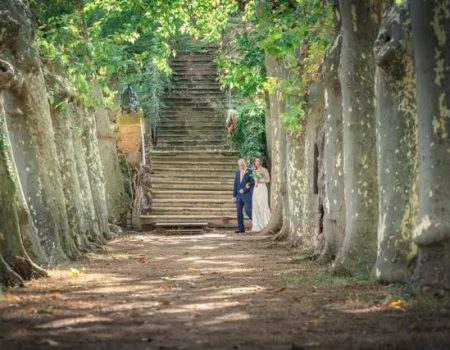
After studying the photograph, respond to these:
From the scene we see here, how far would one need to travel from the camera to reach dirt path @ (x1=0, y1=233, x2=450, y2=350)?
645cm

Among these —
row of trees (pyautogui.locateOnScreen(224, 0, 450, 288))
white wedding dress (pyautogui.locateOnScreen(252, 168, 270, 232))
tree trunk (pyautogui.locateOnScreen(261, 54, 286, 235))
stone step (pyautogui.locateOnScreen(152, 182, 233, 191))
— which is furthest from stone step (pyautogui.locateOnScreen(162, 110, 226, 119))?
row of trees (pyautogui.locateOnScreen(224, 0, 450, 288))

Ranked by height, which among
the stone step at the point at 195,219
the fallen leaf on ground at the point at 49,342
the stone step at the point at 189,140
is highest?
the stone step at the point at 189,140

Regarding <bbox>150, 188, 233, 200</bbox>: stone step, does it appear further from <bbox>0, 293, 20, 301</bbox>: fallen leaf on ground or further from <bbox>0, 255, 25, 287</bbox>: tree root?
<bbox>0, 293, 20, 301</bbox>: fallen leaf on ground

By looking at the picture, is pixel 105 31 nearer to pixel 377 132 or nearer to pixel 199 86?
pixel 199 86

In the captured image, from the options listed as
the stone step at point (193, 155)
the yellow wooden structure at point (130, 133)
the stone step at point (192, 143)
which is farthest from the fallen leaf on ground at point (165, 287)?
the stone step at point (192, 143)

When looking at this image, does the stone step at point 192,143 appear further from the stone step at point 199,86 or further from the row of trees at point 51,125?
the row of trees at point 51,125

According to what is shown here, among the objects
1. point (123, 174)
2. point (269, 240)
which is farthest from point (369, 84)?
point (123, 174)

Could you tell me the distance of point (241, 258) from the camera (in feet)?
54.8

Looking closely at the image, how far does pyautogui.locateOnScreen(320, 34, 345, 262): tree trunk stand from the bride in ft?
42.6

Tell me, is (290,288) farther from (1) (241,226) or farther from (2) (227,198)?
(2) (227,198)

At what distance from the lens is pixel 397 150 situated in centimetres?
1012

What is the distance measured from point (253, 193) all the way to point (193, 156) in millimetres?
7383

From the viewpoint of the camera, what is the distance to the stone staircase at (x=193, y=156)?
29672 mm

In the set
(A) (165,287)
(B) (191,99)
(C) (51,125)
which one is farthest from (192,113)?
(A) (165,287)
